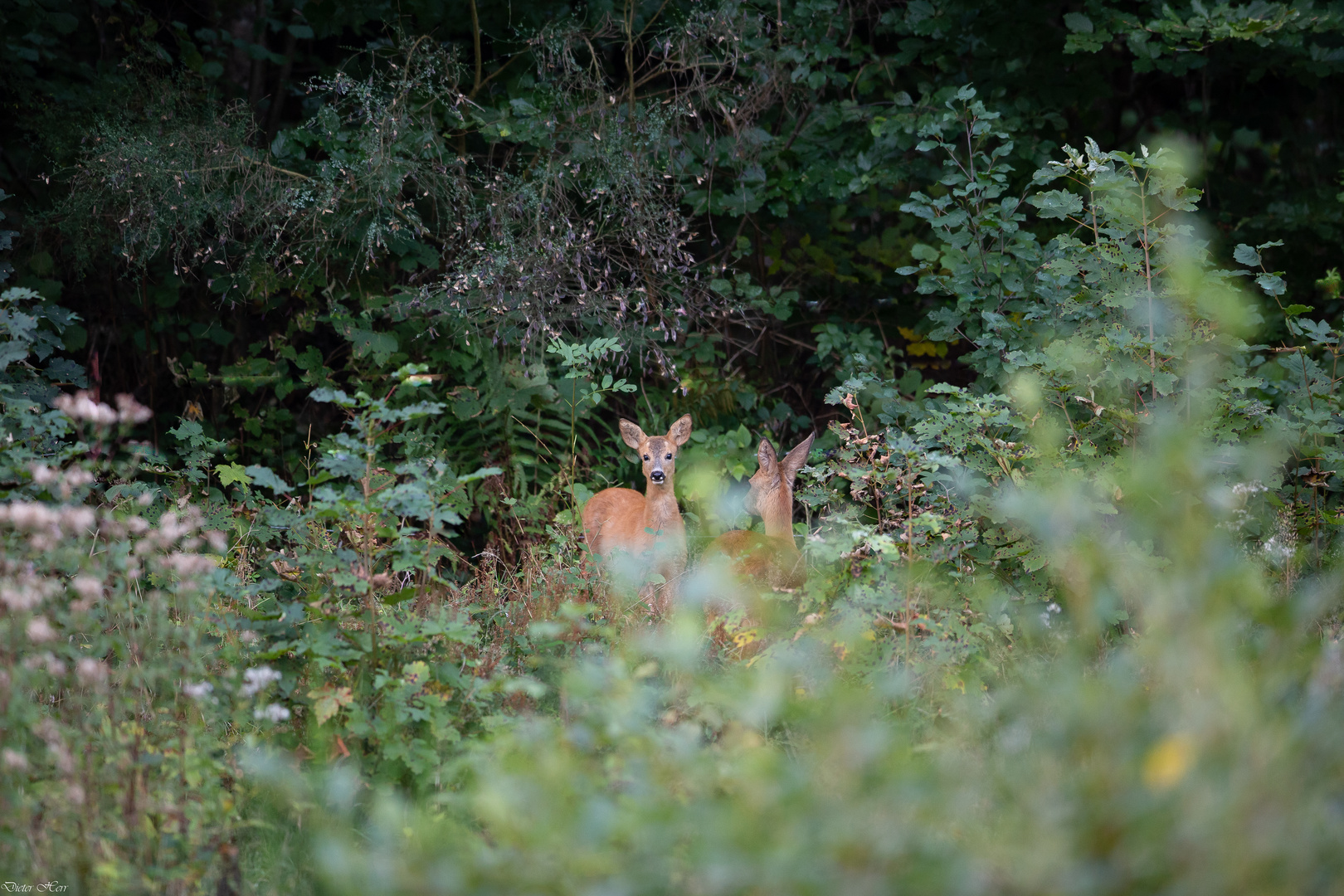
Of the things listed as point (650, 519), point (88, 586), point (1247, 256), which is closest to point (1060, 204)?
point (1247, 256)

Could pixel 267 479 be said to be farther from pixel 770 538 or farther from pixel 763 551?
pixel 770 538

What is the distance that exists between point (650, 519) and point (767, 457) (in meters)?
0.55

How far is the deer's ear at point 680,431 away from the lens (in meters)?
5.25

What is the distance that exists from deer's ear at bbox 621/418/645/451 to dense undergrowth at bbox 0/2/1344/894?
0.25m

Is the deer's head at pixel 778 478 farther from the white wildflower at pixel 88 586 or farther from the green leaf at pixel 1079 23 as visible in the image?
the green leaf at pixel 1079 23

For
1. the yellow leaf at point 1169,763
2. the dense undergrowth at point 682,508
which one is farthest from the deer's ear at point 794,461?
the yellow leaf at point 1169,763

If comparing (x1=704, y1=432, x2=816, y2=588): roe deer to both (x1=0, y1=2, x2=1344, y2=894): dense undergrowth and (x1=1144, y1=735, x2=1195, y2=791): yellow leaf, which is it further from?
(x1=1144, y1=735, x2=1195, y2=791): yellow leaf

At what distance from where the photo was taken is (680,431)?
5.32 meters

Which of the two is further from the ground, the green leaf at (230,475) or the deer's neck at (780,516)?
the green leaf at (230,475)

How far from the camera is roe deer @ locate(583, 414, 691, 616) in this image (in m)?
4.54

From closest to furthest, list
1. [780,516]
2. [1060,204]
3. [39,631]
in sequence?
[39,631] < [1060,204] < [780,516]

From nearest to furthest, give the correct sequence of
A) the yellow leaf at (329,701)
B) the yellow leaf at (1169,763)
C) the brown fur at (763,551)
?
the yellow leaf at (1169,763) < the yellow leaf at (329,701) < the brown fur at (763,551)

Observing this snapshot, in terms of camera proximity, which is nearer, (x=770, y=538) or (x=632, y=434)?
(x=770, y=538)

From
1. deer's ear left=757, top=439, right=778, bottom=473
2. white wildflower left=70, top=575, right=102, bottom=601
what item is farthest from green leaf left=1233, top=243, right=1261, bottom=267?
white wildflower left=70, top=575, right=102, bottom=601
